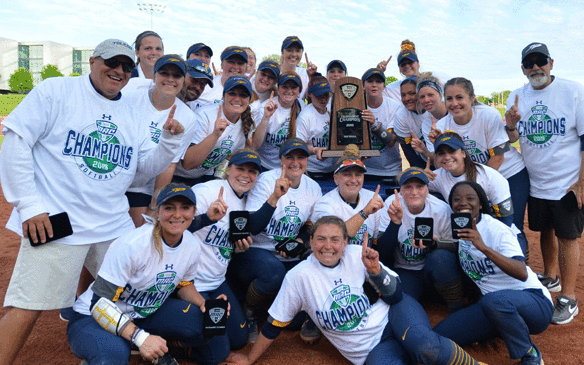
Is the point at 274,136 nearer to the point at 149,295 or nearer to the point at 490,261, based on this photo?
the point at 149,295

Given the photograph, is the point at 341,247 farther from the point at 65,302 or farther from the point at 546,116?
the point at 546,116

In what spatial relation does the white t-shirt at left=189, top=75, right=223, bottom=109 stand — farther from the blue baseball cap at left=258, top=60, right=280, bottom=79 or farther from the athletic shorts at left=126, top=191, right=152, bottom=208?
the athletic shorts at left=126, top=191, right=152, bottom=208

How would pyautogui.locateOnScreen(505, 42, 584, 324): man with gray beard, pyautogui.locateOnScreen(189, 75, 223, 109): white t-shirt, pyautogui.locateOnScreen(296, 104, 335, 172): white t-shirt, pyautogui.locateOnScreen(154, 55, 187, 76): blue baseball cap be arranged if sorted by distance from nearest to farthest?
pyautogui.locateOnScreen(154, 55, 187, 76): blue baseball cap < pyautogui.locateOnScreen(505, 42, 584, 324): man with gray beard < pyautogui.locateOnScreen(189, 75, 223, 109): white t-shirt < pyautogui.locateOnScreen(296, 104, 335, 172): white t-shirt

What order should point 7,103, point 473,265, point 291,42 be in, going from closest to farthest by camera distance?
1. point 473,265
2. point 291,42
3. point 7,103

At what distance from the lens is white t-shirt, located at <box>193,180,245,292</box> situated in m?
4.11

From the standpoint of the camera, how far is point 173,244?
11.5 feet

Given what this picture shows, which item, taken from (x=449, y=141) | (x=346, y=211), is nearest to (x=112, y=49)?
(x=346, y=211)

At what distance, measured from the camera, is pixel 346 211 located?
14.8 feet

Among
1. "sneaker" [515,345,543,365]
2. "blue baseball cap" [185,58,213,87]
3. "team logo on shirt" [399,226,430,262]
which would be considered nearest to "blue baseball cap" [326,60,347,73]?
"blue baseball cap" [185,58,213,87]

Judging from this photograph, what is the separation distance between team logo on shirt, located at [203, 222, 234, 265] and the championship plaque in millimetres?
1971

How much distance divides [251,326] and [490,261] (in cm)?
239

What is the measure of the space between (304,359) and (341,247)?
1162 millimetres

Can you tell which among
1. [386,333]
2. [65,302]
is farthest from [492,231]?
[65,302]

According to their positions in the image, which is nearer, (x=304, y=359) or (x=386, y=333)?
(x=386, y=333)
